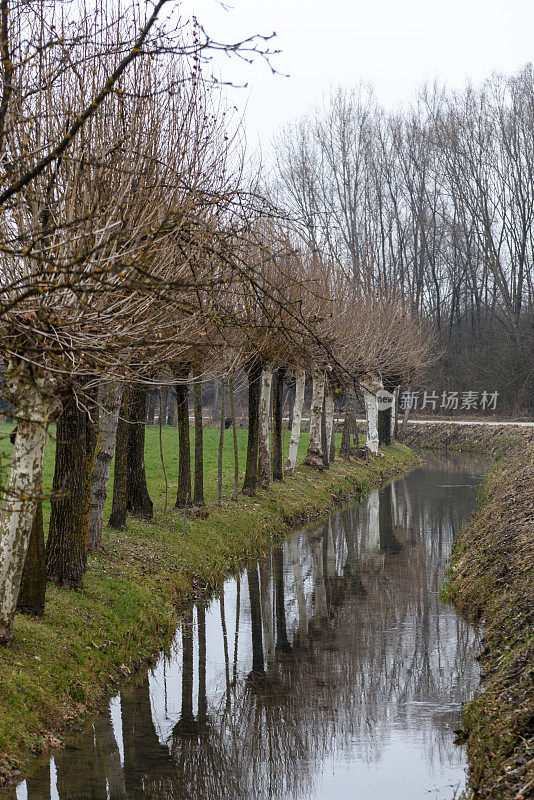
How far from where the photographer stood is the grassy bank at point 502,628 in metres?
6.50

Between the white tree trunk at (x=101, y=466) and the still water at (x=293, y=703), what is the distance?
1892 mm

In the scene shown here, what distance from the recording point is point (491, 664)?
31.6ft

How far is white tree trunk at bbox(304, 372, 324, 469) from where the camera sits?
2789cm

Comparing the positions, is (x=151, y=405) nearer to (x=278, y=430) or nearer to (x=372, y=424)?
(x=372, y=424)

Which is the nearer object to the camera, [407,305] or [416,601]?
[416,601]

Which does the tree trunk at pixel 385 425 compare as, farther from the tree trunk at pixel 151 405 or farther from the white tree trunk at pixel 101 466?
the white tree trunk at pixel 101 466

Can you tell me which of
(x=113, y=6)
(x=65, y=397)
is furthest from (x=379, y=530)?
(x=113, y=6)

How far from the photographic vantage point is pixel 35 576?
937 cm

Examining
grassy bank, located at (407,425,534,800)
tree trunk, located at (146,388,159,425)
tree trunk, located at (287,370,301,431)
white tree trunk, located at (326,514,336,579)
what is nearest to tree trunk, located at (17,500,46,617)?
tree trunk, located at (146,388,159,425)

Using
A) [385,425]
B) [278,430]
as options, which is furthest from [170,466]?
[385,425]

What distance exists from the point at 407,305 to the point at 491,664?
36.0m

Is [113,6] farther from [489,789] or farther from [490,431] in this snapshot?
[490,431]

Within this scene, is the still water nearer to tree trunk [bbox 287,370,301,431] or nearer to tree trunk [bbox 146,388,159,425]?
tree trunk [bbox 146,388,159,425]

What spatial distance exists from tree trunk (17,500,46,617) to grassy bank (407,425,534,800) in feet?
15.6
